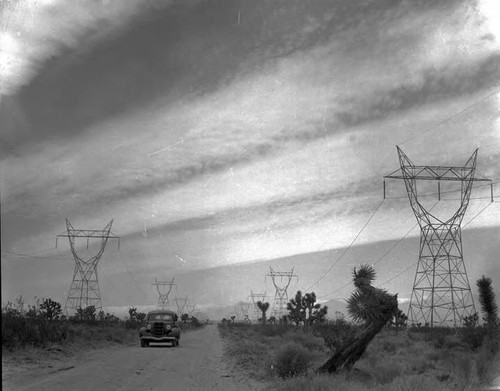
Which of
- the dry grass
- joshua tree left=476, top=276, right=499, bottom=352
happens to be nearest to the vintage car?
the dry grass

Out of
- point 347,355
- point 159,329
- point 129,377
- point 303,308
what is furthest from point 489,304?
point 303,308

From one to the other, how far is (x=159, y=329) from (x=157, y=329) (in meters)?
0.14

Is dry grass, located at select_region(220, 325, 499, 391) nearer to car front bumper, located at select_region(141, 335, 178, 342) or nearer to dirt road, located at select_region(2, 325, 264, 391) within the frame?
dirt road, located at select_region(2, 325, 264, 391)

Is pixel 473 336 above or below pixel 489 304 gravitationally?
below

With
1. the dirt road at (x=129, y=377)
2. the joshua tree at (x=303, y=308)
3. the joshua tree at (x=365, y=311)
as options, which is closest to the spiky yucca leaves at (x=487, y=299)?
the joshua tree at (x=365, y=311)

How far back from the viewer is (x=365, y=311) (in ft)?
55.7

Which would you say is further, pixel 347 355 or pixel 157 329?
pixel 157 329

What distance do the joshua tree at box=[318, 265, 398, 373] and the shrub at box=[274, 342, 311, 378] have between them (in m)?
2.03

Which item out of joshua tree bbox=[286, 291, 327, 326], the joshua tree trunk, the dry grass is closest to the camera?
the dry grass

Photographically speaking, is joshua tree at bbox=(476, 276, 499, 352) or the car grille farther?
the car grille

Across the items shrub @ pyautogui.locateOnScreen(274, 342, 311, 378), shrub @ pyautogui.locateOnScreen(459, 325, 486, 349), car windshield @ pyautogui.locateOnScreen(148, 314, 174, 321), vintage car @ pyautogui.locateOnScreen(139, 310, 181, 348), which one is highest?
car windshield @ pyautogui.locateOnScreen(148, 314, 174, 321)

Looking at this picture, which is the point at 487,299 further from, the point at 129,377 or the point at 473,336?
the point at 129,377

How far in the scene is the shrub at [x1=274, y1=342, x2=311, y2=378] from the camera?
19.6 meters

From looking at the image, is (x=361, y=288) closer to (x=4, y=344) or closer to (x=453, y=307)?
(x=4, y=344)
